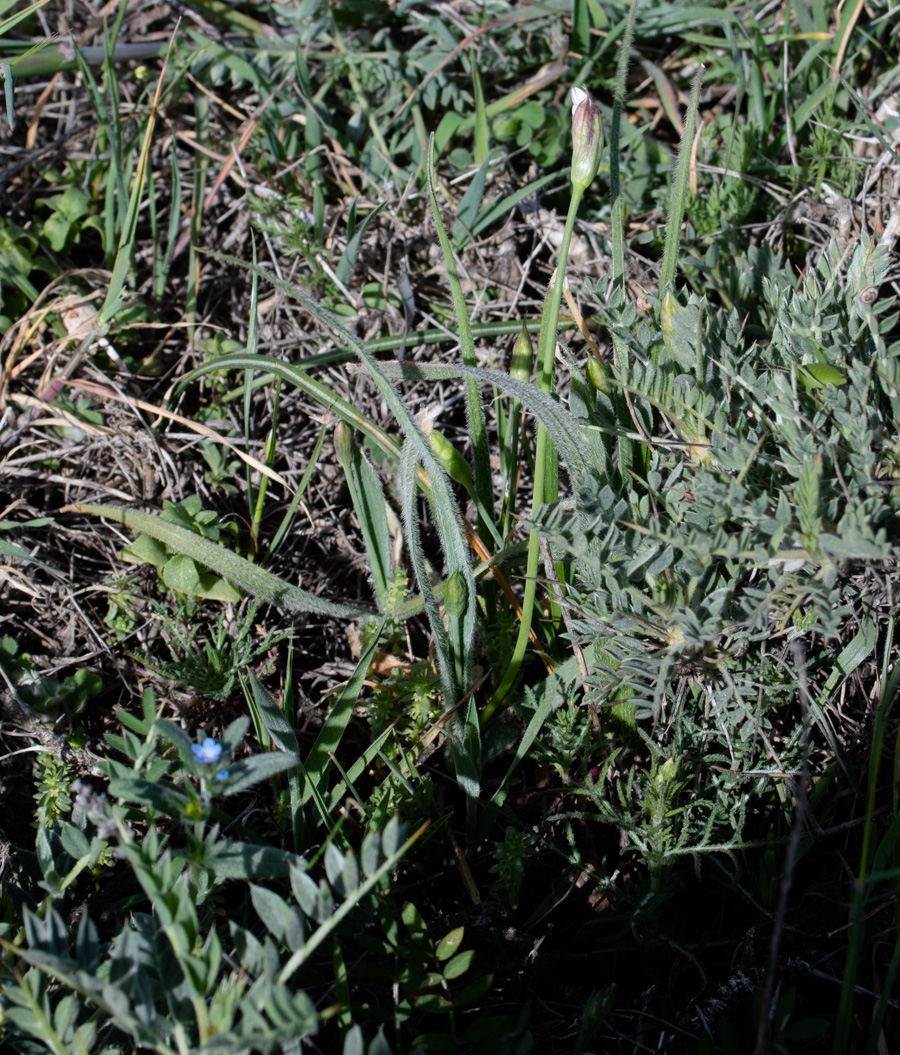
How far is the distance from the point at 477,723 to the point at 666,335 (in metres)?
0.79

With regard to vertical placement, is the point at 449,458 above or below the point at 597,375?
below

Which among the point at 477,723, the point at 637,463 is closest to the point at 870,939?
the point at 477,723

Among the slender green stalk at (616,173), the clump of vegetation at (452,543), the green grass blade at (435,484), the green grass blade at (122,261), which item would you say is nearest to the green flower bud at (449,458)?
the clump of vegetation at (452,543)

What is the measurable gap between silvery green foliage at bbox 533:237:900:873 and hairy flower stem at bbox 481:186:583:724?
0.25 feet

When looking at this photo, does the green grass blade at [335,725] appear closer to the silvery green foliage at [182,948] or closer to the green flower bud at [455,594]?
the green flower bud at [455,594]

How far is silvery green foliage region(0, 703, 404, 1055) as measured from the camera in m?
1.02

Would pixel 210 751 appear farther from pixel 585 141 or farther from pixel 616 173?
pixel 616 173

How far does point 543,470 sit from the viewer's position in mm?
1607

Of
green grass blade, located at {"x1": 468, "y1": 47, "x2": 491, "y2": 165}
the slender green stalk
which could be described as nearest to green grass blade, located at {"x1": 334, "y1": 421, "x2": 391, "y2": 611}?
the slender green stalk

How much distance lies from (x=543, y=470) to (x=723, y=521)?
35 centimetres

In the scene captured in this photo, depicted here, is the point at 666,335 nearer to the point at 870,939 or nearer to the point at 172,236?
the point at 870,939

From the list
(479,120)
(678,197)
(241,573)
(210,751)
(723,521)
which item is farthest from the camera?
(479,120)

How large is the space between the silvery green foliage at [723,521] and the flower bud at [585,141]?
195mm

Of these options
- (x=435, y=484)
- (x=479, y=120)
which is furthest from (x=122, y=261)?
(x=435, y=484)
